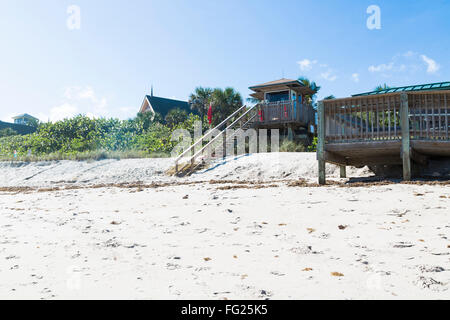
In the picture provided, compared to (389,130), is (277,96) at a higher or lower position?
higher

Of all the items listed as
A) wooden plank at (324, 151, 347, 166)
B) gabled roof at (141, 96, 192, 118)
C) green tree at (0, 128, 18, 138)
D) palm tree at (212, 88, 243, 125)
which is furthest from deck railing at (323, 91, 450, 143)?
green tree at (0, 128, 18, 138)

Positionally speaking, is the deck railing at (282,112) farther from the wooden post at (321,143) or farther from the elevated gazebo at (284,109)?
the wooden post at (321,143)

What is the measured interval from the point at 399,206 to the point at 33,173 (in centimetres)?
1736

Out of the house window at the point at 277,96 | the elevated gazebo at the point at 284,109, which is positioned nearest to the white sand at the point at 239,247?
the elevated gazebo at the point at 284,109

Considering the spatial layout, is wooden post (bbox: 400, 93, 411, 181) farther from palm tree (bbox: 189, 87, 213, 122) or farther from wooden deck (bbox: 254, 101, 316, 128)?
palm tree (bbox: 189, 87, 213, 122)

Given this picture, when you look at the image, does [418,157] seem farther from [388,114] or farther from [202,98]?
[202,98]

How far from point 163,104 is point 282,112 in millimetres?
26157

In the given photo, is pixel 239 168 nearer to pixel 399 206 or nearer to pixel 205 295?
pixel 399 206

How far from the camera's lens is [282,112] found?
2016 centimetres

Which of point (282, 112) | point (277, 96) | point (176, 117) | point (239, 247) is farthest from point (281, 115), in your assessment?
point (239, 247)

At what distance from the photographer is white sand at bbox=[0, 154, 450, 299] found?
2582mm

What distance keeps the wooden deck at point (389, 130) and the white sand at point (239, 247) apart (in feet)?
4.90
